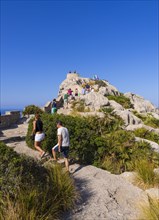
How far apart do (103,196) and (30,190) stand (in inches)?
105

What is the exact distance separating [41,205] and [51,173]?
1222 mm

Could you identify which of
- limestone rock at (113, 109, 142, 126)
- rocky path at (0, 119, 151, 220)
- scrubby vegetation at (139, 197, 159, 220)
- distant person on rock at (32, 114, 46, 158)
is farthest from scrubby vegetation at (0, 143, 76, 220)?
limestone rock at (113, 109, 142, 126)

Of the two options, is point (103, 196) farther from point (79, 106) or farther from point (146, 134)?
point (79, 106)

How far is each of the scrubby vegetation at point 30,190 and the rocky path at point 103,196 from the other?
1.54 ft

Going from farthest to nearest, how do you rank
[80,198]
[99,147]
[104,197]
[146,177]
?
[99,147]
[146,177]
[104,197]
[80,198]

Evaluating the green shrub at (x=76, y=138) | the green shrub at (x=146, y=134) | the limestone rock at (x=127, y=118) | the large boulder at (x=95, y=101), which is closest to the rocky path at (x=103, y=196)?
the green shrub at (x=76, y=138)

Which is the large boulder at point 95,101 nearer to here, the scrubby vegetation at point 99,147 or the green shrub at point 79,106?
the green shrub at point 79,106

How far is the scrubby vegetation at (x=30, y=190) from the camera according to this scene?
4610 millimetres

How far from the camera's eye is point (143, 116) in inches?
896

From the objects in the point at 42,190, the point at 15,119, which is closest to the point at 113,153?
the point at 42,190

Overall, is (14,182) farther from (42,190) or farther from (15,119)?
(15,119)

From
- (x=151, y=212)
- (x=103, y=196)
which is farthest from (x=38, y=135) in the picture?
(x=151, y=212)

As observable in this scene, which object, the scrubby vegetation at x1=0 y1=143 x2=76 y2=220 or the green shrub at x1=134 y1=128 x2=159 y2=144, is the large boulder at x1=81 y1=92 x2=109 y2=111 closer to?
the green shrub at x1=134 y1=128 x2=159 y2=144

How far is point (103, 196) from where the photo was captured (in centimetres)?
681
